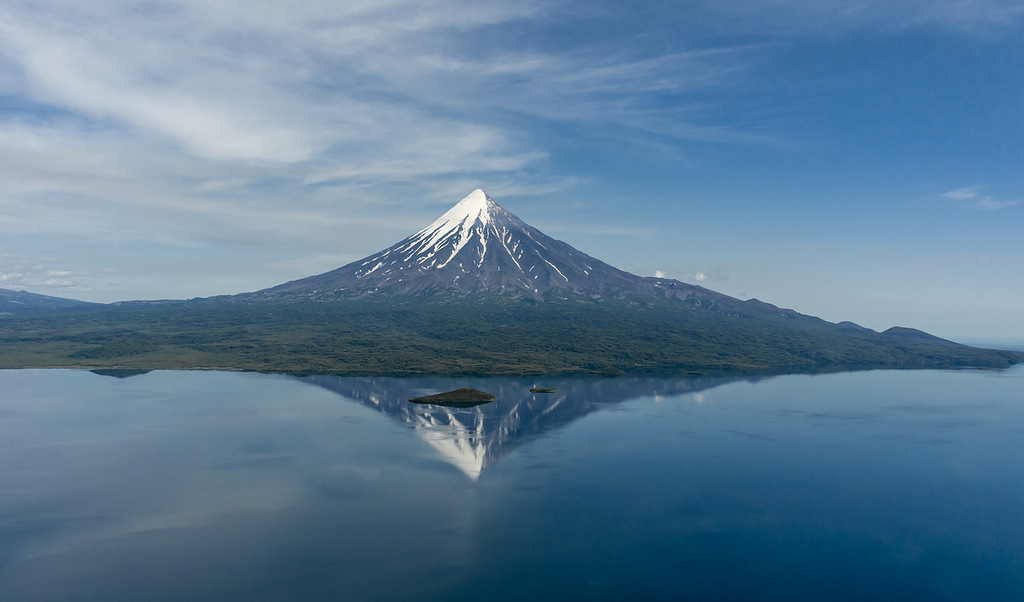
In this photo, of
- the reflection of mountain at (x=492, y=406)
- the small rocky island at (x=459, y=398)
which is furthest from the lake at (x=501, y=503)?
the small rocky island at (x=459, y=398)

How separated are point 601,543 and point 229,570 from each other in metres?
26.0

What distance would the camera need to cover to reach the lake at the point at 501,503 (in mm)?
37812

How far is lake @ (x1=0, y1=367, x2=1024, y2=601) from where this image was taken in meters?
37.8

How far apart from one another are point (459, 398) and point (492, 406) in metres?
8.69

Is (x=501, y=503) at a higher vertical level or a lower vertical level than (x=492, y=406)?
lower

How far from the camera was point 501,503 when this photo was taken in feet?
173

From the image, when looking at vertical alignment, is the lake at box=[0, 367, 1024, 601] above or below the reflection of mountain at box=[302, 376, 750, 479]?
below

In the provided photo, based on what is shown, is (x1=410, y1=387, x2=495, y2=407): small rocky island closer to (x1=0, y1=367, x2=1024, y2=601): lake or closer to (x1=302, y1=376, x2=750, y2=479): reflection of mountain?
(x1=302, y1=376, x2=750, y2=479): reflection of mountain

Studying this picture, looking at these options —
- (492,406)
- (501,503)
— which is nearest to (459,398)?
(492,406)

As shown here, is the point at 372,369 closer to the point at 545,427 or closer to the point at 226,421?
the point at 226,421

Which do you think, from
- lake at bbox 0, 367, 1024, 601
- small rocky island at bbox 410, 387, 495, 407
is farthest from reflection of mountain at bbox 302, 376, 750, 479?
small rocky island at bbox 410, 387, 495, 407

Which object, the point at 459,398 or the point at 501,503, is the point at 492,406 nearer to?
the point at 459,398

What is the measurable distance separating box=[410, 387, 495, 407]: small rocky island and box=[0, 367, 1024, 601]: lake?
5.09 meters

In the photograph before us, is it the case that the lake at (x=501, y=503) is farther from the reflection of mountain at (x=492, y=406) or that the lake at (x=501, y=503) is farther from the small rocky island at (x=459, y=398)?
the small rocky island at (x=459, y=398)
